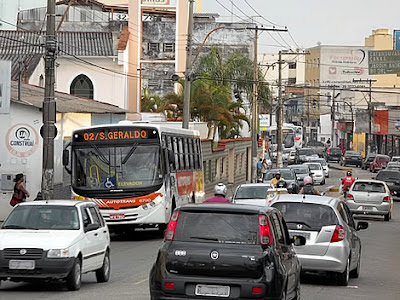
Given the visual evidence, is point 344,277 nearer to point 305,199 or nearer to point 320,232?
point 320,232

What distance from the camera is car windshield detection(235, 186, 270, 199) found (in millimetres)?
31156

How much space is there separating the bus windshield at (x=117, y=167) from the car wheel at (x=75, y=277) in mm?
10891

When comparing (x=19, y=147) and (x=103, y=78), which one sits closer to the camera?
(x=19, y=147)

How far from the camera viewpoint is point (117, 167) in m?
26.6

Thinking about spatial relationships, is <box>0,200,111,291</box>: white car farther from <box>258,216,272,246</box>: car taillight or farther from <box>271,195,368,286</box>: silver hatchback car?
<box>258,216,272,246</box>: car taillight

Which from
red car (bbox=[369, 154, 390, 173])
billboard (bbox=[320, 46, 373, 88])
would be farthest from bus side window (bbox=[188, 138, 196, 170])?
billboard (bbox=[320, 46, 373, 88])

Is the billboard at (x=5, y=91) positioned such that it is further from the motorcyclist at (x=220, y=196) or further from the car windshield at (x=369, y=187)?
the car windshield at (x=369, y=187)

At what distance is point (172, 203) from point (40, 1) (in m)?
67.8

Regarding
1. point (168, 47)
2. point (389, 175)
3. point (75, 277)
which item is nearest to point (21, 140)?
point (75, 277)

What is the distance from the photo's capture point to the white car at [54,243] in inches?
593

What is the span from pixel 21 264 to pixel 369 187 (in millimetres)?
25338

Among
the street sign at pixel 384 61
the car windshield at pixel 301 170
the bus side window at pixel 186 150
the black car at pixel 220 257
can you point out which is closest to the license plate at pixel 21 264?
the black car at pixel 220 257

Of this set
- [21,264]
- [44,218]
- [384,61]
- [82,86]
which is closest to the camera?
[21,264]

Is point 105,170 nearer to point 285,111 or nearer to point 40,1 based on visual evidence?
point 40,1
